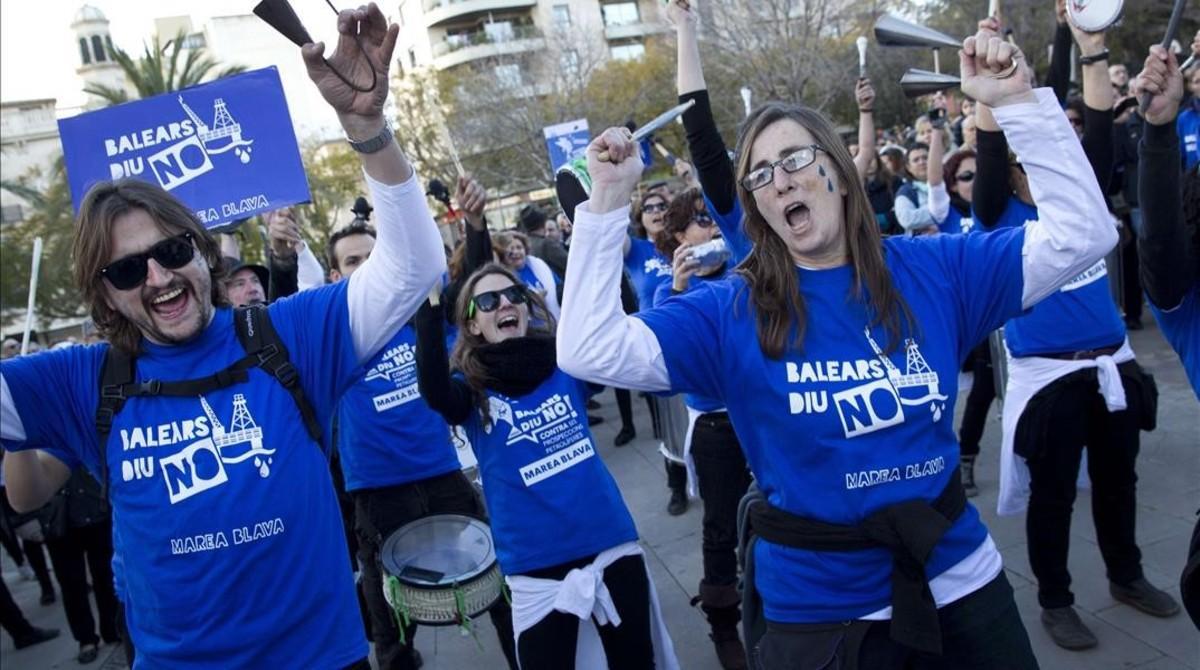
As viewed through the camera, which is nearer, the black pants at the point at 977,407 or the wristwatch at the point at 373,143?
the wristwatch at the point at 373,143

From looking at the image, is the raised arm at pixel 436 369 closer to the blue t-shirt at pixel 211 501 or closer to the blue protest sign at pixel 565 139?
the blue t-shirt at pixel 211 501

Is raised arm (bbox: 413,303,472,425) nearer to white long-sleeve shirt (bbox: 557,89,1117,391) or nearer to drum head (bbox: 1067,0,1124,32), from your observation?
white long-sleeve shirt (bbox: 557,89,1117,391)

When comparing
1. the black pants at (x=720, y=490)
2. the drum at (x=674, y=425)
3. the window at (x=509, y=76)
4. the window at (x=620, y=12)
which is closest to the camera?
the black pants at (x=720, y=490)

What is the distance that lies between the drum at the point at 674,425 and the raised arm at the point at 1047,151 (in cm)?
352

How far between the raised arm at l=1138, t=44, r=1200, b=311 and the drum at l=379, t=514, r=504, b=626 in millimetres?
2401

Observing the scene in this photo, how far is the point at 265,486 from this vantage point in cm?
235

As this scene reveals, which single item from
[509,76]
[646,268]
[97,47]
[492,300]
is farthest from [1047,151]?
[97,47]

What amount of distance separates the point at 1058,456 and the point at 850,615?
6.62 ft

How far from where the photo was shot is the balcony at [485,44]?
37.3m

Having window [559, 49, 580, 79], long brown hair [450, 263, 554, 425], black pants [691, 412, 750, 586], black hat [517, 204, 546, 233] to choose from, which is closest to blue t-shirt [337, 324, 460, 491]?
long brown hair [450, 263, 554, 425]

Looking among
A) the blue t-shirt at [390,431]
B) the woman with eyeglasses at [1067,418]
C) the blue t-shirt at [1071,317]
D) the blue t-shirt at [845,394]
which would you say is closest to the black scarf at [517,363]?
the blue t-shirt at [390,431]

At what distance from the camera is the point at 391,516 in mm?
4371

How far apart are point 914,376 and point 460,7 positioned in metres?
55.4

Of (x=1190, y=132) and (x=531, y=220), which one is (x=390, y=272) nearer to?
(x=1190, y=132)
